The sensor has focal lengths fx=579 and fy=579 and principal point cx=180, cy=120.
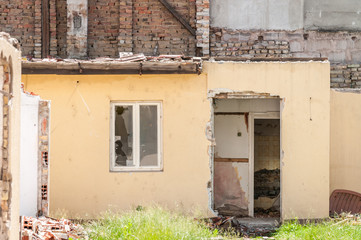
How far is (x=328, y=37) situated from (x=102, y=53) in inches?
241

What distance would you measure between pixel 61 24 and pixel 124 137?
5557 millimetres

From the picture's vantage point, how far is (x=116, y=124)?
1123 cm

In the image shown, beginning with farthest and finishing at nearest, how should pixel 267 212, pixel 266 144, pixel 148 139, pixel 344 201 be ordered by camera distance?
pixel 266 144
pixel 267 212
pixel 344 201
pixel 148 139

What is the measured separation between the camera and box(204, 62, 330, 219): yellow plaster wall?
11.2 metres

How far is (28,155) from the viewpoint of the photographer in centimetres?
908

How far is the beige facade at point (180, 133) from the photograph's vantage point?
36.3 ft

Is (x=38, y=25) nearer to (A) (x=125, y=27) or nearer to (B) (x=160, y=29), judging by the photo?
(A) (x=125, y=27)

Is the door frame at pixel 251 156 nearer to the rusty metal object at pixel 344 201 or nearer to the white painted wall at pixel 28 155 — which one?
the rusty metal object at pixel 344 201

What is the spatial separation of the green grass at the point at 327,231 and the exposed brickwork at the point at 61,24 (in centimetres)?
822

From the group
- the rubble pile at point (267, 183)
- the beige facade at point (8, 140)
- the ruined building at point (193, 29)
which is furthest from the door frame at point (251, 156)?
the beige facade at point (8, 140)

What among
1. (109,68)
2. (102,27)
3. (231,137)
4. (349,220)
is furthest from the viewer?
(102,27)

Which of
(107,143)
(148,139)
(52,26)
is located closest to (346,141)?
(148,139)

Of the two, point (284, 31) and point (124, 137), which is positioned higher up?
point (284, 31)

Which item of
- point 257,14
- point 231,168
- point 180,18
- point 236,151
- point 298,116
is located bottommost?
point 231,168
